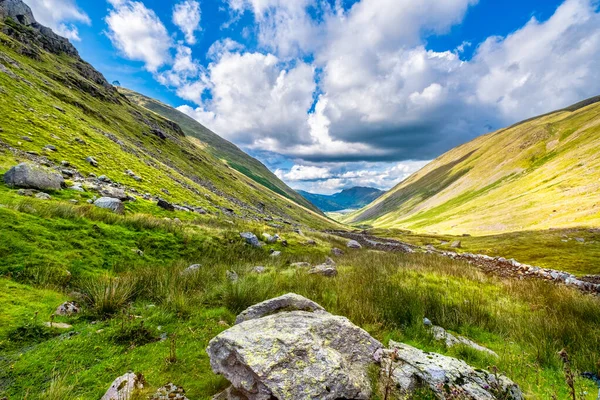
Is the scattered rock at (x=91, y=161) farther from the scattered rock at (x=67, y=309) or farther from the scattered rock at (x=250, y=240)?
the scattered rock at (x=67, y=309)

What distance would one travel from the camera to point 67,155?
26641 millimetres

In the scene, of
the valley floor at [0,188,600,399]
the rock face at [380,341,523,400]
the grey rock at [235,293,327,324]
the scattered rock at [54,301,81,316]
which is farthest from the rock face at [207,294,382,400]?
the scattered rock at [54,301,81,316]

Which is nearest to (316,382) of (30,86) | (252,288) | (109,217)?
(252,288)

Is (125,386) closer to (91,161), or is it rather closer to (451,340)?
(451,340)

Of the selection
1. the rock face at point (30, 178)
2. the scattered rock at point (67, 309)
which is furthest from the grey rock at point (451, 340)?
the rock face at point (30, 178)

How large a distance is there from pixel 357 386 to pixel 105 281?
23.6 feet

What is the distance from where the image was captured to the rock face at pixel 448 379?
3904mm

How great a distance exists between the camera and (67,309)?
6.16m

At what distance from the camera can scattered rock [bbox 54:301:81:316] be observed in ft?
19.8

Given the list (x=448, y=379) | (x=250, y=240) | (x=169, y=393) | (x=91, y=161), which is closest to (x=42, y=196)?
(x=250, y=240)

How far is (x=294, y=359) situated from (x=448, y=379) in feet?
8.09

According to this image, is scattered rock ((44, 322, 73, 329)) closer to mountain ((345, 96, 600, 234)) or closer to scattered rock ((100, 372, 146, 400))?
scattered rock ((100, 372, 146, 400))

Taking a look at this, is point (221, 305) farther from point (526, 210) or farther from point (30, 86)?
point (526, 210)

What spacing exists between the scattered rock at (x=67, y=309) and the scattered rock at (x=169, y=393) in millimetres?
3738
